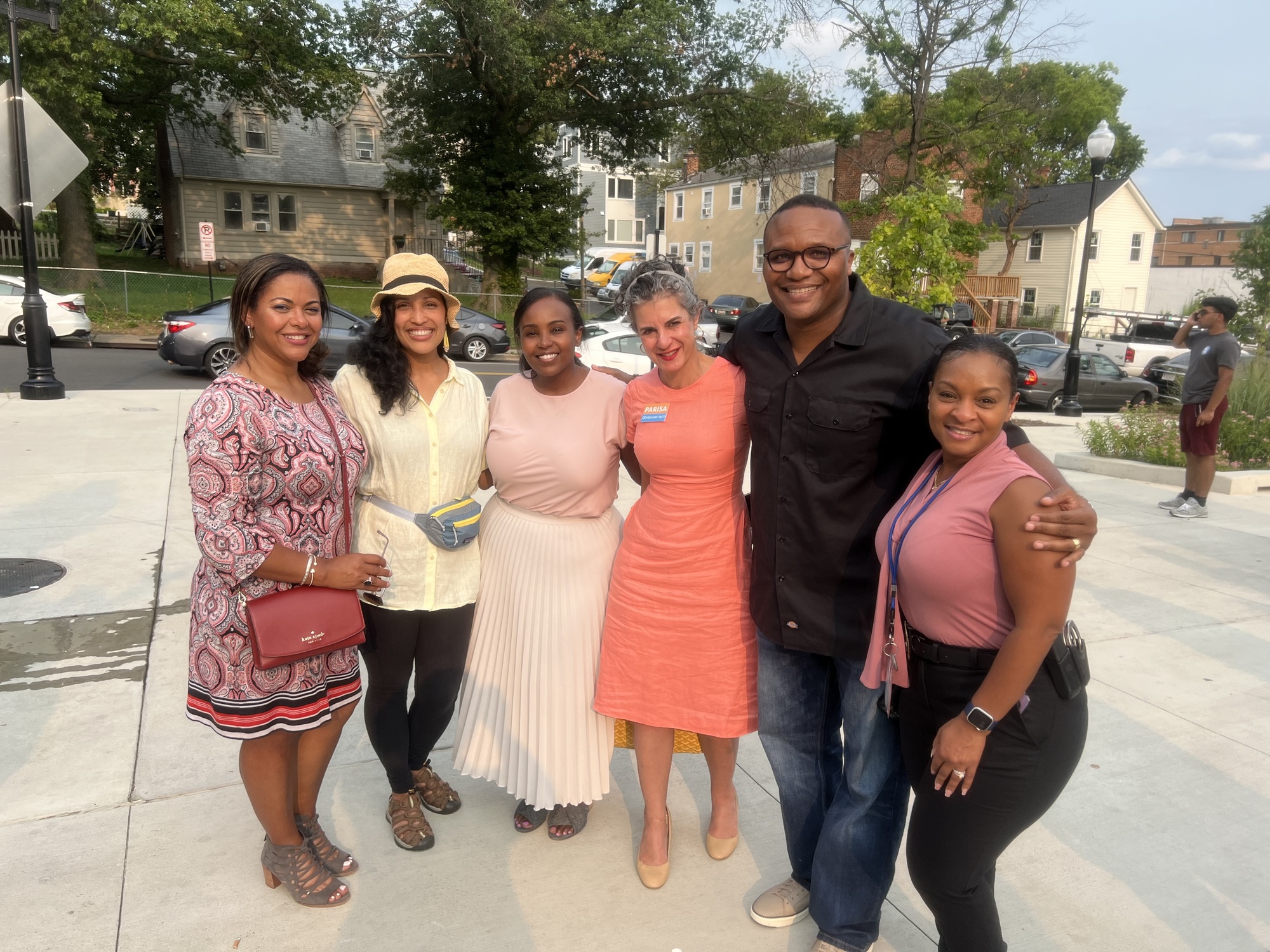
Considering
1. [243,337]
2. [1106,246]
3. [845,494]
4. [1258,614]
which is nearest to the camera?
[845,494]

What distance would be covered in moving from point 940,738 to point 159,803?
8.69 ft

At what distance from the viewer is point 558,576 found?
9.48 ft

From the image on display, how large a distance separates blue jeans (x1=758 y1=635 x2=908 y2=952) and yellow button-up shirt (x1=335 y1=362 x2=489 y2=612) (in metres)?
1.06

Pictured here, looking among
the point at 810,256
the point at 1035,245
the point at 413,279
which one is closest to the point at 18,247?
the point at 413,279

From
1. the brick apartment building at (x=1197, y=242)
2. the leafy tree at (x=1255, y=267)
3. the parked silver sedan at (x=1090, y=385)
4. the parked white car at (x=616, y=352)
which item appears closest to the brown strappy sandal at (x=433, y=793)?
the parked white car at (x=616, y=352)

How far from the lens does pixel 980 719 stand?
179 centimetres

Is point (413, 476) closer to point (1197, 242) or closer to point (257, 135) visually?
point (257, 135)

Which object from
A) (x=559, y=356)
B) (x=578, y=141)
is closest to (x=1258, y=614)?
(x=559, y=356)

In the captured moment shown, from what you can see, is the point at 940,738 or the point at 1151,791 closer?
the point at 940,738

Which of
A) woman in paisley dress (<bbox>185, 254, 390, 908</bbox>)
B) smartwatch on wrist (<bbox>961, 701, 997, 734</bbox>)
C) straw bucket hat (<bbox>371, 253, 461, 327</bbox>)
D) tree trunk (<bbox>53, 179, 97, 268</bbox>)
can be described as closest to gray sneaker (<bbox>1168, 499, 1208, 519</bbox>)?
smartwatch on wrist (<bbox>961, 701, 997, 734</bbox>)

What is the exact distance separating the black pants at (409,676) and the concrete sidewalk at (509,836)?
0.29m

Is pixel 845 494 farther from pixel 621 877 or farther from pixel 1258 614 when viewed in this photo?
pixel 1258 614

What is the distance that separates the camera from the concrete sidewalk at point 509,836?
8.22 feet

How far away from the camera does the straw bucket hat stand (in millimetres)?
2756
